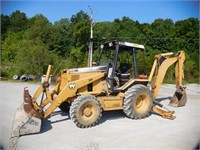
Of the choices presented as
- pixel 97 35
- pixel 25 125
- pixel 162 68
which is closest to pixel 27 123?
pixel 25 125

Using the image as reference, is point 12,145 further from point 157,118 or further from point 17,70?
point 17,70

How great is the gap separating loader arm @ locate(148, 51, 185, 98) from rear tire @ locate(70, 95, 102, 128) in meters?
2.34

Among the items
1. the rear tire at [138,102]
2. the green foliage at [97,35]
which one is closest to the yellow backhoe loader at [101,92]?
the rear tire at [138,102]

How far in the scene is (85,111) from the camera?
643 cm

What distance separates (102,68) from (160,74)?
84.9 inches

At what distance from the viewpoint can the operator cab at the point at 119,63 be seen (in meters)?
7.28

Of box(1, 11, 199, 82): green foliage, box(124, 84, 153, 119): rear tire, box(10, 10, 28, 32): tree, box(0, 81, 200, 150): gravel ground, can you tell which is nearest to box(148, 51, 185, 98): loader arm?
box(124, 84, 153, 119): rear tire

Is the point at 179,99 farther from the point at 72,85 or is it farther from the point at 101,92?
the point at 72,85

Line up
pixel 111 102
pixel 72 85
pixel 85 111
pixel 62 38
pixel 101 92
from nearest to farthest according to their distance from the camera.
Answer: pixel 85 111, pixel 72 85, pixel 111 102, pixel 101 92, pixel 62 38

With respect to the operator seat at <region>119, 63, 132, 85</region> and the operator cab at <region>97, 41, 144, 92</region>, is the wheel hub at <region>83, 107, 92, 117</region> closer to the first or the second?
the operator cab at <region>97, 41, 144, 92</region>

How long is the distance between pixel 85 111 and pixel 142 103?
1930 mm

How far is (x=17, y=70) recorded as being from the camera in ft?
70.9

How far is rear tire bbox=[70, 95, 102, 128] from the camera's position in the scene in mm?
6273

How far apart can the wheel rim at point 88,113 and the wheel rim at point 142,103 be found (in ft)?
4.73
